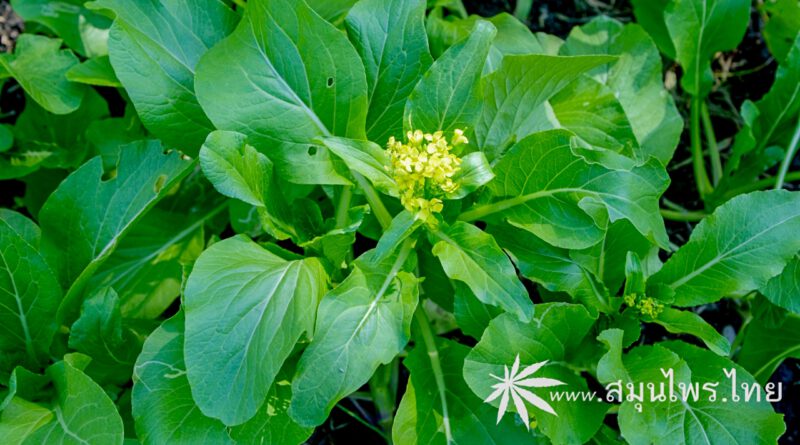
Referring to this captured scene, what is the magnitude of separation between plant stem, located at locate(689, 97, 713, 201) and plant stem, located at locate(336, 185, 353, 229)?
1249 mm

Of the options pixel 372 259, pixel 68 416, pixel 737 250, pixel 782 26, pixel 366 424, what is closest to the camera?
pixel 372 259

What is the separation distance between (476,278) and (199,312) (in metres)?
0.60

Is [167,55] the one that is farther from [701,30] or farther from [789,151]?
[789,151]

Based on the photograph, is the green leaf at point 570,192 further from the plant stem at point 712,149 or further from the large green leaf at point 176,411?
the plant stem at point 712,149

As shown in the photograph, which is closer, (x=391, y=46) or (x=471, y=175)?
(x=471, y=175)

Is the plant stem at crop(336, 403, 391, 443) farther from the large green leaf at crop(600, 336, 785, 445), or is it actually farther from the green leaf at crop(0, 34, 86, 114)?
the green leaf at crop(0, 34, 86, 114)

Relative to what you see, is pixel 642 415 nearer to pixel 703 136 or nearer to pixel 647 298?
pixel 647 298

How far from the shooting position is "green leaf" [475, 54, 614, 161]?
173 cm

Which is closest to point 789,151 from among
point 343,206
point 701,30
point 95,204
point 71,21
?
point 701,30

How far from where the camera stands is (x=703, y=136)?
8.59ft

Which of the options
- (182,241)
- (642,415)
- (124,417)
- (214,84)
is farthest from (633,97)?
(124,417)

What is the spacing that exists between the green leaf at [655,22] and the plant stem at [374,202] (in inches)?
49.3

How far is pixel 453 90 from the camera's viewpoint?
1.68 metres

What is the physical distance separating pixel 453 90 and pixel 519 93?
0.75 feet
